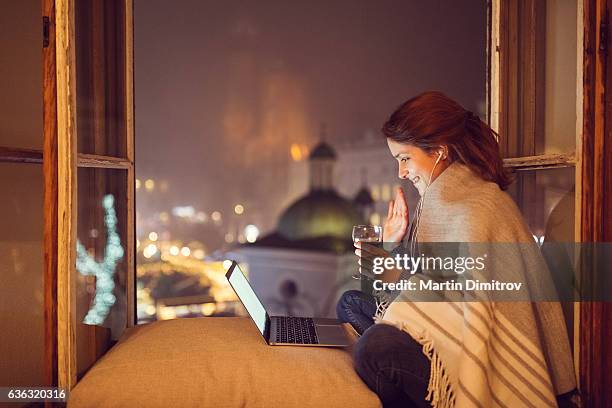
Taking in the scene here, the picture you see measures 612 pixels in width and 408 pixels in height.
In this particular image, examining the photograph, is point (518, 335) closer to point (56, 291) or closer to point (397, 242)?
point (397, 242)

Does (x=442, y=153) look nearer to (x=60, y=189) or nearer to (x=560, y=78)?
(x=560, y=78)

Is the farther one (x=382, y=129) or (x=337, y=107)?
(x=337, y=107)

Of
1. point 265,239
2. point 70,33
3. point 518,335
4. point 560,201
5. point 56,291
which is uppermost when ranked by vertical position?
point 70,33

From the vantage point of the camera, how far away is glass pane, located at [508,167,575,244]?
1.84 m

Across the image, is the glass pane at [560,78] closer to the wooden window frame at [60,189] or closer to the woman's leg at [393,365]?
the woman's leg at [393,365]

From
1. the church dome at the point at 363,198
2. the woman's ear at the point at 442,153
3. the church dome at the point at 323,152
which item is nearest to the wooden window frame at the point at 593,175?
the woman's ear at the point at 442,153

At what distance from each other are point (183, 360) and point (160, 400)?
132 millimetres

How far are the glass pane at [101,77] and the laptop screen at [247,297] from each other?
62 centimetres

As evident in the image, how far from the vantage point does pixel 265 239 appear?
35.7m

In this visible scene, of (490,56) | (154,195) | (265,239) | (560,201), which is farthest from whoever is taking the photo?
(154,195)

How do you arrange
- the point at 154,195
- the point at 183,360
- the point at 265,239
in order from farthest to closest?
the point at 154,195 → the point at 265,239 → the point at 183,360

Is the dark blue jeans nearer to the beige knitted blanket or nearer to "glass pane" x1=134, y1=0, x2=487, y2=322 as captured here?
the beige knitted blanket

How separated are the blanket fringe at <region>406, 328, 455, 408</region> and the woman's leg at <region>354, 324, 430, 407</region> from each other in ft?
0.07

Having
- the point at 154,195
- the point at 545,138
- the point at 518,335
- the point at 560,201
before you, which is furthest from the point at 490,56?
the point at 154,195
